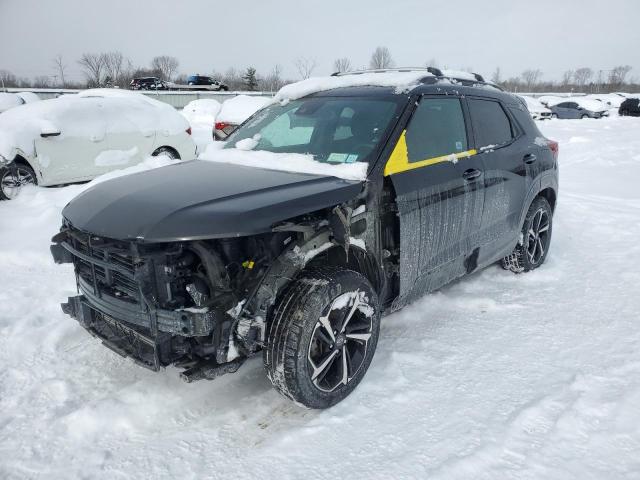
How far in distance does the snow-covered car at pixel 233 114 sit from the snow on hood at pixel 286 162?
7.57 m

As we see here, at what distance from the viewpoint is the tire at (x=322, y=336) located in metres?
2.57

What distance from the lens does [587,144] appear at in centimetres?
1430

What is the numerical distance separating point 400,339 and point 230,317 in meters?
1.60

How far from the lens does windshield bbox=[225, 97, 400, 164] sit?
3.22 m

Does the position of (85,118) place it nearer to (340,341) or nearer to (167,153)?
(167,153)

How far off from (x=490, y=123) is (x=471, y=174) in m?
0.76

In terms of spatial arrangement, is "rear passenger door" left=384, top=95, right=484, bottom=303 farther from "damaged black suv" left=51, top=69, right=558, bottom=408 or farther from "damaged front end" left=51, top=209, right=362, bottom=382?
"damaged front end" left=51, top=209, right=362, bottom=382

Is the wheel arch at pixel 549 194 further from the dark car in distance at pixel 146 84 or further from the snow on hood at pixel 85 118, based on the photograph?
the dark car in distance at pixel 146 84

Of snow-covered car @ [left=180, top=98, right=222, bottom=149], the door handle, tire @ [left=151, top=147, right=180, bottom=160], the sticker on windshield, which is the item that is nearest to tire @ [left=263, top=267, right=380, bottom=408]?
the sticker on windshield

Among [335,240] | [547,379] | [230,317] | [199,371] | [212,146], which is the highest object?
[212,146]

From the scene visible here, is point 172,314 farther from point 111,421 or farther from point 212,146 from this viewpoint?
point 212,146

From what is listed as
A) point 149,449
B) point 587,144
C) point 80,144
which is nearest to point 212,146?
point 149,449

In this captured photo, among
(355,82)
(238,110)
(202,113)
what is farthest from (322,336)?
(202,113)

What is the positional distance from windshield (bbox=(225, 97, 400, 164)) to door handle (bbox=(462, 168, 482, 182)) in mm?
749
